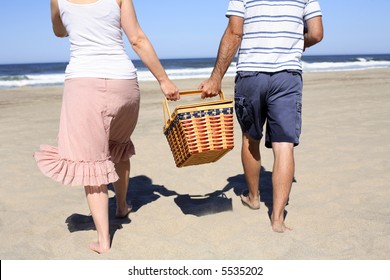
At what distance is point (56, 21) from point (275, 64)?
1462mm

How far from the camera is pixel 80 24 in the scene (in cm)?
267

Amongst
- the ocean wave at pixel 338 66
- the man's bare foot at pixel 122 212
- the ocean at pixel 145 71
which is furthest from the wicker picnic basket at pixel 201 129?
the ocean wave at pixel 338 66

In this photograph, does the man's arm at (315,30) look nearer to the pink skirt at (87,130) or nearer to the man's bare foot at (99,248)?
the pink skirt at (87,130)

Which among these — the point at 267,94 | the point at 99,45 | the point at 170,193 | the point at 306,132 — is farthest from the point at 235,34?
the point at 306,132

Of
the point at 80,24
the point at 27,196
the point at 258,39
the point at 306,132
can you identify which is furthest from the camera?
the point at 306,132

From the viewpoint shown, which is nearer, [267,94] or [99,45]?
[99,45]

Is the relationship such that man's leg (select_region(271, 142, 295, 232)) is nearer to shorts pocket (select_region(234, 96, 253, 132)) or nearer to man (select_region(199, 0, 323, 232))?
man (select_region(199, 0, 323, 232))

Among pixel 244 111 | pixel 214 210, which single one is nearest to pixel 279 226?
pixel 214 210

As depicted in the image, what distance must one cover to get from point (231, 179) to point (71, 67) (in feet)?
7.55

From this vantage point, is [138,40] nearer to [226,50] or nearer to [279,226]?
[226,50]

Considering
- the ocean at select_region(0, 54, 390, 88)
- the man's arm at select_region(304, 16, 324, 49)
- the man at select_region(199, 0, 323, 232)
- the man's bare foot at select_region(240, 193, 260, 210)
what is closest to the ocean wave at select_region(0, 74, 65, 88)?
the ocean at select_region(0, 54, 390, 88)

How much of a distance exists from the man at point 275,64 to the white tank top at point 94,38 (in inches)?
27.9

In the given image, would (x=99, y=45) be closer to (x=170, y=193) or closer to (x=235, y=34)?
(x=235, y=34)

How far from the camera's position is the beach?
2.89 m
